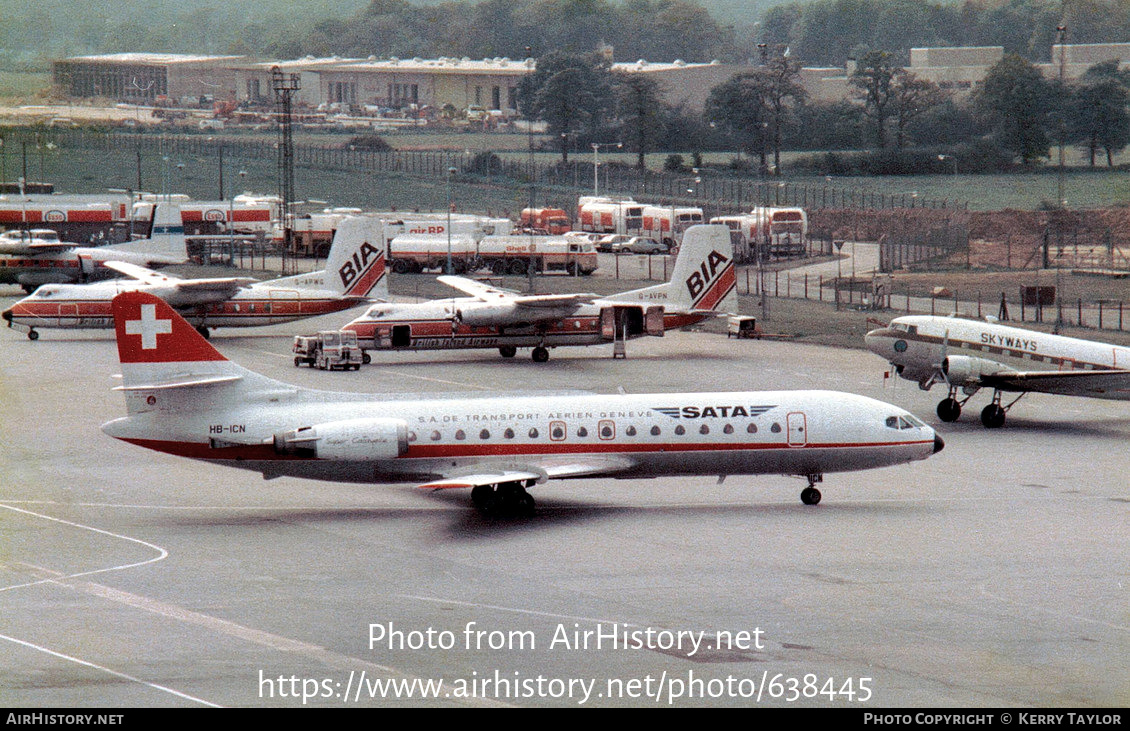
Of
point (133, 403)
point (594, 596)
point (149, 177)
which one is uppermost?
point (149, 177)

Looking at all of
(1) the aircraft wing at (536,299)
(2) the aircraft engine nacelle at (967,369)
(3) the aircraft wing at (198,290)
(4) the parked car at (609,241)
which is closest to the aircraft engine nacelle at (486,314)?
(1) the aircraft wing at (536,299)

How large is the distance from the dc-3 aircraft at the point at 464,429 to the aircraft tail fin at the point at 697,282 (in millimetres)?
38069

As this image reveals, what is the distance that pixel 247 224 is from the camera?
508 feet

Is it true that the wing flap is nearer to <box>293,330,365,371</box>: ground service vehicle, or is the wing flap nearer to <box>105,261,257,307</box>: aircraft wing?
<box>293,330,365,371</box>: ground service vehicle

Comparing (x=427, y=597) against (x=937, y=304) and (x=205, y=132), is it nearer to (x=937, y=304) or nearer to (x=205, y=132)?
(x=937, y=304)

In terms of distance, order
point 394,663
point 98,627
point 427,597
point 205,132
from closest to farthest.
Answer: point 394,663, point 98,627, point 427,597, point 205,132

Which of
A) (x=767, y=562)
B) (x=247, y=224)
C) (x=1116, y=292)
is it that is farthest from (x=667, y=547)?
(x=247, y=224)

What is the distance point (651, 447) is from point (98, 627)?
19.0 meters

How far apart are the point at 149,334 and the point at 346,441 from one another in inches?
288

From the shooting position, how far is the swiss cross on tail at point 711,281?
86562 mm

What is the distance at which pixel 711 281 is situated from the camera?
285 feet

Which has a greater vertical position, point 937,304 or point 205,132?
point 205,132

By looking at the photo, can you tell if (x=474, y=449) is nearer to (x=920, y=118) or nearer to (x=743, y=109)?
(x=920, y=118)

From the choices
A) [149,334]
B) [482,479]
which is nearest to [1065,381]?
[482,479]
